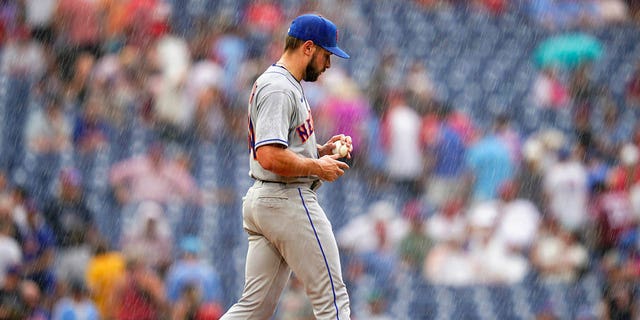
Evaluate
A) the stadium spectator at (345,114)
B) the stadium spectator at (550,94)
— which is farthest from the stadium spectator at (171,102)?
the stadium spectator at (550,94)

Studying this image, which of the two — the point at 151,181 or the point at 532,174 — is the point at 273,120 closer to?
the point at 151,181

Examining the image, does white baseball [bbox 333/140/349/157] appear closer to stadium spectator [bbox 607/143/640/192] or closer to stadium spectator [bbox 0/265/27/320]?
stadium spectator [bbox 0/265/27/320]

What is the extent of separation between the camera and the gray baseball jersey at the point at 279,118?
4.51 meters

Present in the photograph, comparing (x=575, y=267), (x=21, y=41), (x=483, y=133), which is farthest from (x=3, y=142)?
(x=575, y=267)

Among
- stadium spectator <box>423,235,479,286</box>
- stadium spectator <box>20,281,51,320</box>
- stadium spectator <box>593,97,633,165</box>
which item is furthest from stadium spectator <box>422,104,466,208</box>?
stadium spectator <box>20,281,51,320</box>

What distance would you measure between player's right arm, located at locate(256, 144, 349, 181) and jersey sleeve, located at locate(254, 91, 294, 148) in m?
0.03

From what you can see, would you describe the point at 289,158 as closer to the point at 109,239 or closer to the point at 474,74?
the point at 109,239

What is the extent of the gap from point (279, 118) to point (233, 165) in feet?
20.1

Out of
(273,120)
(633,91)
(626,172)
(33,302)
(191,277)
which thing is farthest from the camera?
(633,91)

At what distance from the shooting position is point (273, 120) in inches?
177

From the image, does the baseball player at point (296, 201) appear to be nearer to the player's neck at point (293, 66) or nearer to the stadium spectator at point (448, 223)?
the player's neck at point (293, 66)

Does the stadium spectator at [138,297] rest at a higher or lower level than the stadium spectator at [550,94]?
lower

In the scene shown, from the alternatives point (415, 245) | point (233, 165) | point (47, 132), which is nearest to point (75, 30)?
point (47, 132)

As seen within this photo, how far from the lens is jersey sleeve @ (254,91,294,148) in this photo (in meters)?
4.50
